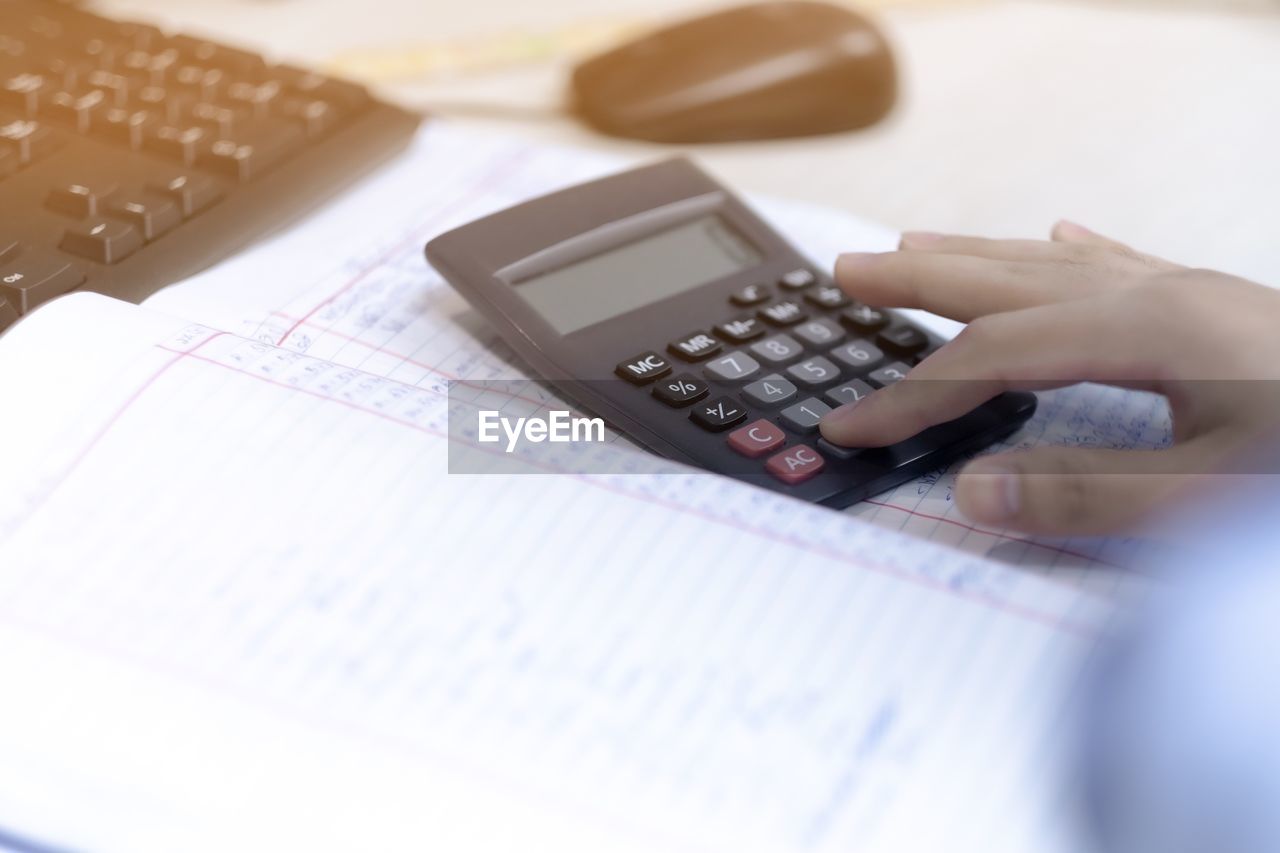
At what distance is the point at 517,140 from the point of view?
58cm

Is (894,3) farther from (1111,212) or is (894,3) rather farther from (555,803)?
(555,803)

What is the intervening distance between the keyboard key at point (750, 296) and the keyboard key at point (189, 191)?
0.70 ft

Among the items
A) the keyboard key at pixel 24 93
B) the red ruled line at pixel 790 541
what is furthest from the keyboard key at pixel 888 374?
the keyboard key at pixel 24 93

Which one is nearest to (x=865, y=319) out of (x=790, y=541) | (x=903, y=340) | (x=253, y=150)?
(x=903, y=340)

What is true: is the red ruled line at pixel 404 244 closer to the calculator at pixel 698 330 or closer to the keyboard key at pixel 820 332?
the calculator at pixel 698 330

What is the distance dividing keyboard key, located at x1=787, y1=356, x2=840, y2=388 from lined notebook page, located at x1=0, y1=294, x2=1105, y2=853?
0.08 m

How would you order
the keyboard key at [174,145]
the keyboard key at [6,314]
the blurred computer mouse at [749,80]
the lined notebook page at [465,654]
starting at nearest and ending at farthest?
1. the lined notebook page at [465,654]
2. the keyboard key at [6,314]
3. the keyboard key at [174,145]
4. the blurred computer mouse at [749,80]

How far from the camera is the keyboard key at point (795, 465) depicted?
1.16ft

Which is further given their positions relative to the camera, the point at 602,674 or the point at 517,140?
the point at 517,140

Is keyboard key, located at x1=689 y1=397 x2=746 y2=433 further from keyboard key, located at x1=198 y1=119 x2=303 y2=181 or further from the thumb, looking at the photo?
keyboard key, located at x1=198 y1=119 x2=303 y2=181

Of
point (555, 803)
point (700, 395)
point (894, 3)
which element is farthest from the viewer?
point (894, 3)

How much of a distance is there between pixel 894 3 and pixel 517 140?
34cm

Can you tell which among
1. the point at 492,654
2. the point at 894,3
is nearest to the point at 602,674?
the point at 492,654

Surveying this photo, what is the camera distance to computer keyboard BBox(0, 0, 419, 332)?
16.3 inches
